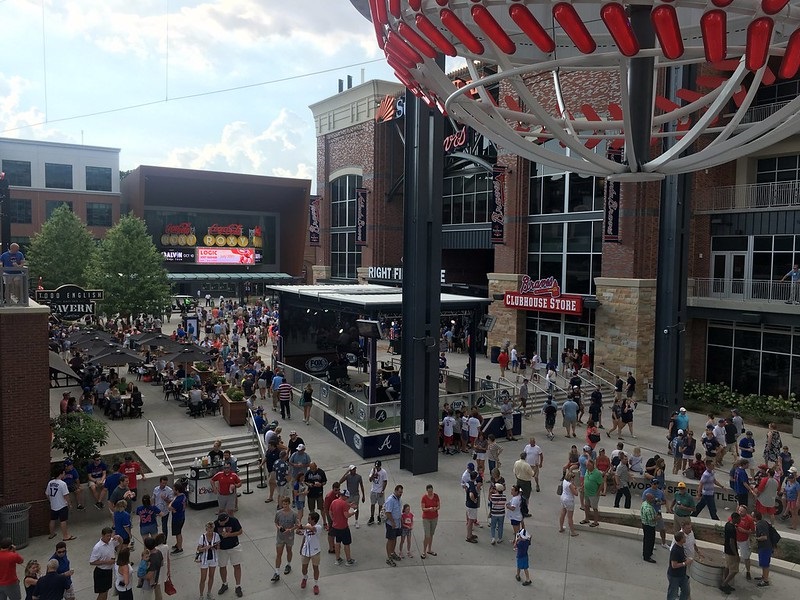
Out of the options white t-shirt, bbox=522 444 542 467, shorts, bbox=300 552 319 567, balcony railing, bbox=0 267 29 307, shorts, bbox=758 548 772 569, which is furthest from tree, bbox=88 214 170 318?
shorts, bbox=758 548 772 569

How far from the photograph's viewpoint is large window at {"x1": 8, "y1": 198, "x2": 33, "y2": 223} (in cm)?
6031

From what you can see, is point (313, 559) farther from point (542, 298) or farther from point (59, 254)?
point (59, 254)

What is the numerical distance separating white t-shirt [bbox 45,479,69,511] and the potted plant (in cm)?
802

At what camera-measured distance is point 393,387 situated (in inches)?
946

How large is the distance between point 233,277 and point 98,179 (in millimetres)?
16725

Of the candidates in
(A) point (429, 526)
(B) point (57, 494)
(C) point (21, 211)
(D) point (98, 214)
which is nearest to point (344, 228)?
(D) point (98, 214)

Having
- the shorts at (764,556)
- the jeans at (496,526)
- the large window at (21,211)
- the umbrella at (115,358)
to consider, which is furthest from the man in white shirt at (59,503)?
the large window at (21,211)

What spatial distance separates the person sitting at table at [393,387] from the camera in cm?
2327

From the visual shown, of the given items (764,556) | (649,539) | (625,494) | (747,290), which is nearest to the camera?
(764,556)

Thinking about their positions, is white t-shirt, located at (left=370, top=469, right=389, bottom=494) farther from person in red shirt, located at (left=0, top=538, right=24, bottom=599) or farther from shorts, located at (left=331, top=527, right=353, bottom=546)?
person in red shirt, located at (left=0, top=538, right=24, bottom=599)

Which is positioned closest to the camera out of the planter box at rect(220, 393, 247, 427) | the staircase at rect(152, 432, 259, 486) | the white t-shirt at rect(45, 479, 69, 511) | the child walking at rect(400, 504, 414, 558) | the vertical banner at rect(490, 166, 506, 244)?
the child walking at rect(400, 504, 414, 558)

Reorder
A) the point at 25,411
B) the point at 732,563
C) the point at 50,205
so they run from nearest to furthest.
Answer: the point at 732,563, the point at 25,411, the point at 50,205

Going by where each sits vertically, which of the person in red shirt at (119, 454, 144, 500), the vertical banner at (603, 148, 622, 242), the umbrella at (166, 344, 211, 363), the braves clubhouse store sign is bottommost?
the person in red shirt at (119, 454, 144, 500)

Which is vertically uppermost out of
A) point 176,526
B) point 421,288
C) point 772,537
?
point 421,288
